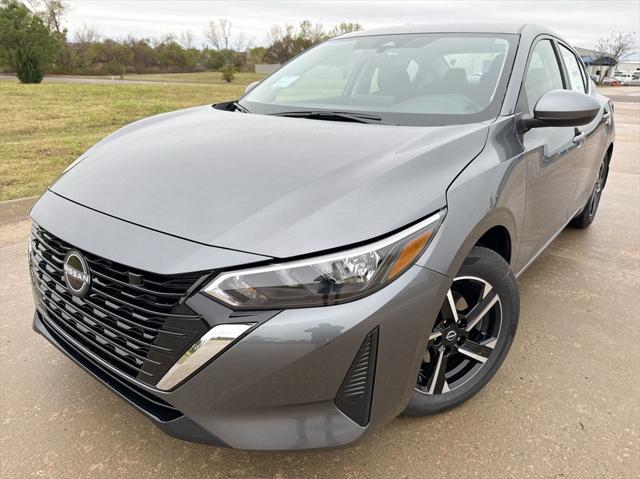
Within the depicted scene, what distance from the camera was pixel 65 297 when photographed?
171 centimetres

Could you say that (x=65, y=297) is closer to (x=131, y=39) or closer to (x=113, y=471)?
(x=113, y=471)

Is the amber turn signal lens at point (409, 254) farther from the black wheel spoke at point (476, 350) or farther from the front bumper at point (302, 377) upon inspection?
the black wheel spoke at point (476, 350)

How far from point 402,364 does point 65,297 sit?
3.86 ft

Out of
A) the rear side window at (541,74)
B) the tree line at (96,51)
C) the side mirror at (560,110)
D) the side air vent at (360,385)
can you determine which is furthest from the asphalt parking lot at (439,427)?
the tree line at (96,51)

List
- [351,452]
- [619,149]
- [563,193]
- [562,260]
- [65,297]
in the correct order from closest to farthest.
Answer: [65,297] → [351,452] → [563,193] → [562,260] → [619,149]

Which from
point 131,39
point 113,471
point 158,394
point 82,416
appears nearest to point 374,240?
point 158,394

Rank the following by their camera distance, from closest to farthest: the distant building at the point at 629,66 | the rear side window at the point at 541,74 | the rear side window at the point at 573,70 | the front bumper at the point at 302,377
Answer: the front bumper at the point at 302,377 → the rear side window at the point at 541,74 → the rear side window at the point at 573,70 → the distant building at the point at 629,66

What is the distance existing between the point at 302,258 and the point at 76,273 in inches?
30.3

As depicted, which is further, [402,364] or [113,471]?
[113,471]

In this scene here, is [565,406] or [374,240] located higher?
[374,240]

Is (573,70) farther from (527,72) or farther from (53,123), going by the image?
(53,123)

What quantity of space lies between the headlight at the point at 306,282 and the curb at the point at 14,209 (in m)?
3.83

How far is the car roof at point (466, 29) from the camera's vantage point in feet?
8.76

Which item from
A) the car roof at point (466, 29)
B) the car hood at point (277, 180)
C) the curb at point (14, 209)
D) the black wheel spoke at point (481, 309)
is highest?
the car roof at point (466, 29)
